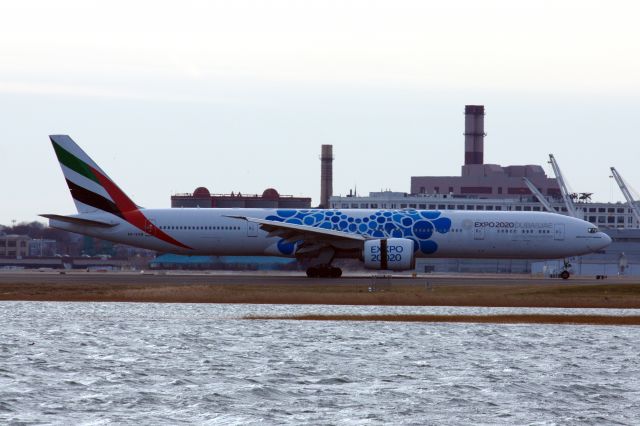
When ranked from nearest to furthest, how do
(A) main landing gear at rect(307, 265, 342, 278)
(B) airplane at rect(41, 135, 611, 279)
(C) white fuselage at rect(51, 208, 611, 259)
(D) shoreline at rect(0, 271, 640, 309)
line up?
(D) shoreline at rect(0, 271, 640, 309) < (B) airplane at rect(41, 135, 611, 279) < (C) white fuselage at rect(51, 208, 611, 259) < (A) main landing gear at rect(307, 265, 342, 278)

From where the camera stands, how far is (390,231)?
235 feet

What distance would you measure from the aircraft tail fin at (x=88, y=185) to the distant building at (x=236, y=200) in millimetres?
101991

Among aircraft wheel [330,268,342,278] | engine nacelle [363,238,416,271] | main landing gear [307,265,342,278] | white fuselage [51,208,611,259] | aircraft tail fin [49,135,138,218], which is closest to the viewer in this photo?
engine nacelle [363,238,416,271]

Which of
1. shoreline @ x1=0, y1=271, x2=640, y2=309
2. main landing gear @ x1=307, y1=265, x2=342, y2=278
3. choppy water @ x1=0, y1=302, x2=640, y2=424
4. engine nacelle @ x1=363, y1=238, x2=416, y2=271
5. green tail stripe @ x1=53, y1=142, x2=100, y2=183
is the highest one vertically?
green tail stripe @ x1=53, y1=142, x2=100, y2=183

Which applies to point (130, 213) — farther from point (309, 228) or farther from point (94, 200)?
point (309, 228)

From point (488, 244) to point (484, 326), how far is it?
93.0ft

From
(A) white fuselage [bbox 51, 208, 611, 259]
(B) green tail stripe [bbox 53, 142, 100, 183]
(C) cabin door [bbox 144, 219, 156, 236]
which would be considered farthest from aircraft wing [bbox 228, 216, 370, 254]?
(B) green tail stripe [bbox 53, 142, 100, 183]

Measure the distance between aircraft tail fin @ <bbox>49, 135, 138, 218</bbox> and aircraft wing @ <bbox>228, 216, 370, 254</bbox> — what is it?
781 cm

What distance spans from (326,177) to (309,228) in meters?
123

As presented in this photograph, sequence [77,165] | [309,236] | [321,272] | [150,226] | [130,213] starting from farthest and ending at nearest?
[77,165] → [130,213] → [150,226] → [321,272] → [309,236]

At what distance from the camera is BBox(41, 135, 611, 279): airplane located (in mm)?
71375

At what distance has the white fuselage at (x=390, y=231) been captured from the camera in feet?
235

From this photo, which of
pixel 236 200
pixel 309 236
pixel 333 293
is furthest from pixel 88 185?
pixel 236 200

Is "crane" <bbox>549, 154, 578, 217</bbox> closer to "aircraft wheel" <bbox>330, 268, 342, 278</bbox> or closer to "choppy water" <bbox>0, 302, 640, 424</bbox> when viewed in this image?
"aircraft wheel" <bbox>330, 268, 342, 278</bbox>
